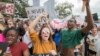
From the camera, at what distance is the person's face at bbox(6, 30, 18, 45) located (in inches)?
307

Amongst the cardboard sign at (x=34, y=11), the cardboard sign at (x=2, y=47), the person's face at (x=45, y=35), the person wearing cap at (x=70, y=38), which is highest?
the cardboard sign at (x=34, y=11)

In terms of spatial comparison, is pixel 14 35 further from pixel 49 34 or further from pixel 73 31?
pixel 73 31

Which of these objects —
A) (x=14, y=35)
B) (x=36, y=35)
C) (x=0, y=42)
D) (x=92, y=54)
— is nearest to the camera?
(x=0, y=42)

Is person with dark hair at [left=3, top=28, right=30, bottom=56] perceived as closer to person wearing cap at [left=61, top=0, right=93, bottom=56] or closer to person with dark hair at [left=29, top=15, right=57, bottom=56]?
person with dark hair at [left=29, top=15, right=57, bottom=56]

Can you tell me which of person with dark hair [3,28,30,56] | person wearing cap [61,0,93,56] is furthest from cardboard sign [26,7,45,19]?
person with dark hair [3,28,30,56]

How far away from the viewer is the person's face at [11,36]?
25.6ft

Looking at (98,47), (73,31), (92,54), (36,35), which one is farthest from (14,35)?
(92,54)

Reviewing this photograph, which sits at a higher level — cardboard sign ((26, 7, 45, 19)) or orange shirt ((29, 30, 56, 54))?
cardboard sign ((26, 7, 45, 19))

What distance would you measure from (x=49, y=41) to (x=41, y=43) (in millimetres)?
166

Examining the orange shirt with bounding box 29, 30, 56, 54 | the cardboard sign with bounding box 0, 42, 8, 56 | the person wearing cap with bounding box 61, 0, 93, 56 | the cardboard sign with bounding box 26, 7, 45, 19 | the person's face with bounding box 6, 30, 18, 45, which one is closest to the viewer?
the cardboard sign with bounding box 0, 42, 8, 56

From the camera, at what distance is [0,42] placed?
6539 millimetres

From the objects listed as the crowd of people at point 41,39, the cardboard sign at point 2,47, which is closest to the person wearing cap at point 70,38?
the crowd of people at point 41,39

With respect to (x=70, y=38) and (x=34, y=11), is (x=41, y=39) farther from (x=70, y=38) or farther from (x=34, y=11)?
(x=34, y=11)

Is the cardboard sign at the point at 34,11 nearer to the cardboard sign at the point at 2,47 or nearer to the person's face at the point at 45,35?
the person's face at the point at 45,35
